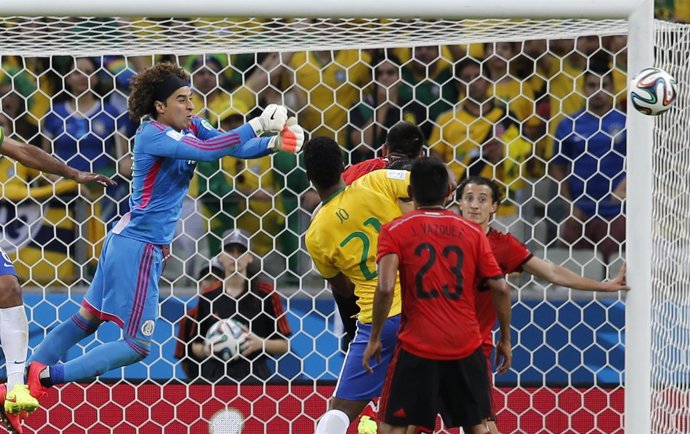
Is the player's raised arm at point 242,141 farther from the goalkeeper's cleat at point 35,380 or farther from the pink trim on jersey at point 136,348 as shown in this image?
the goalkeeper's cleat at point 35,380

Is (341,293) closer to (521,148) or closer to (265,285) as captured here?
(265,285)

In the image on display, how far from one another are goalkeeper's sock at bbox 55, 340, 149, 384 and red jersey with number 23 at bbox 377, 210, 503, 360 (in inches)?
60.4

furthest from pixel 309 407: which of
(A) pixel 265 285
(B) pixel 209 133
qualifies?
(B) pixel 209 133

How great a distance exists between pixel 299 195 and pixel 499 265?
2010 mm

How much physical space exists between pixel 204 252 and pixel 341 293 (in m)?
1.98

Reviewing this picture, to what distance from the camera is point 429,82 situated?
7535 mm

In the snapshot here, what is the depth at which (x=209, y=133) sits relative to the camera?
578cm

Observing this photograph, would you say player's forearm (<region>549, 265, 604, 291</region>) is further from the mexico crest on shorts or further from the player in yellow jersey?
the mexico crest on shorts

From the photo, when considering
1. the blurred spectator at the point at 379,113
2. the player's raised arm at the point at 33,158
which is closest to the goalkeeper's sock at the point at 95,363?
the player's raised arm at the point at 33,158

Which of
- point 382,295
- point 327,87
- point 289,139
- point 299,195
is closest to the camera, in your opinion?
point 382,295

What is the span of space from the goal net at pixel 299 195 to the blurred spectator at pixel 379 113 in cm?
1

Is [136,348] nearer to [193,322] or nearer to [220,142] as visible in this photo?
[220,142]

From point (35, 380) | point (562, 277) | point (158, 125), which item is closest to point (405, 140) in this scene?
point (562, 277)

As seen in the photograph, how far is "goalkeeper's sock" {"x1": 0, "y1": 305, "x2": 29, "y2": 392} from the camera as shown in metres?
5.71
